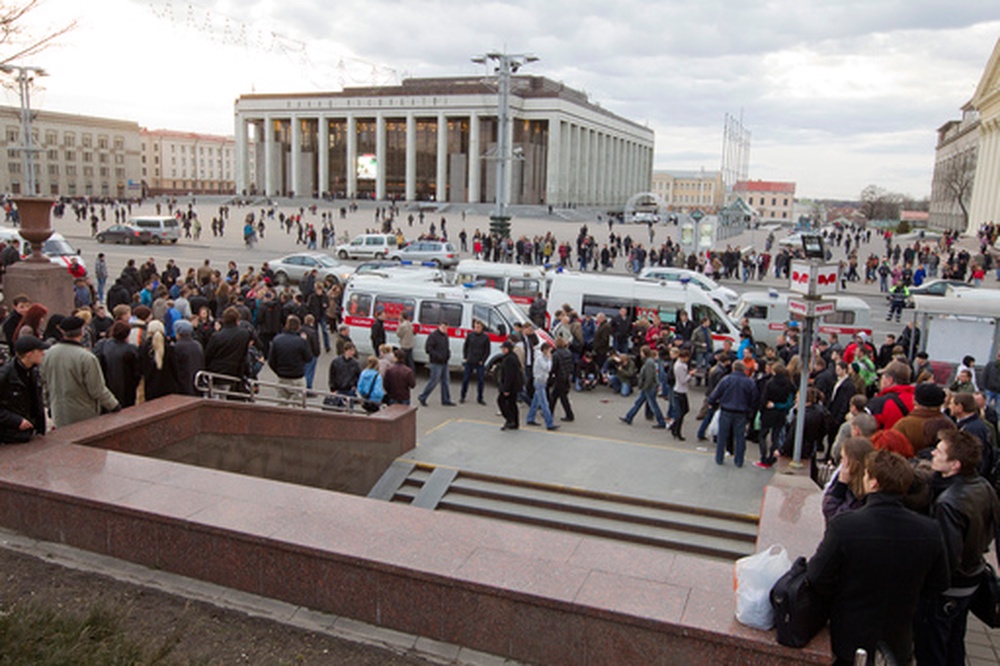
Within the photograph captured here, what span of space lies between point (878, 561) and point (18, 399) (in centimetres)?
714

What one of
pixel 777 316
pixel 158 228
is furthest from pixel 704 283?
pixel 158 228

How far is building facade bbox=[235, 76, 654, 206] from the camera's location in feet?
313

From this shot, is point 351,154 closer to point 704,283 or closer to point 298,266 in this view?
point 298,266

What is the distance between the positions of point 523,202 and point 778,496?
97.2 meters

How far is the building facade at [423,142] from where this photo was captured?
313 feet

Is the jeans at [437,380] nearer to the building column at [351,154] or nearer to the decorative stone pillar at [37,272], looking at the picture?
the decorative stone pillar at [37,272]

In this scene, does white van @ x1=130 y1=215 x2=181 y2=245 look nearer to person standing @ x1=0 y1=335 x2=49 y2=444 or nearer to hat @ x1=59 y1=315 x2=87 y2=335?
hat @ x1=59 y1=315 x2=87 y2=335

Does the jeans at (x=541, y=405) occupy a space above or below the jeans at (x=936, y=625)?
below

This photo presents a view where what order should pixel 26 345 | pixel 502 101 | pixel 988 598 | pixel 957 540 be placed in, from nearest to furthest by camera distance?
pixel 957 540 → pixel 988 598 → pixel 26 345 → pixel 502 101

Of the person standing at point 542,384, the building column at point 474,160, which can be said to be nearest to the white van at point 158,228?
the person standing at point 542,384

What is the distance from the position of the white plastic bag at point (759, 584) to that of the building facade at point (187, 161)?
157 m

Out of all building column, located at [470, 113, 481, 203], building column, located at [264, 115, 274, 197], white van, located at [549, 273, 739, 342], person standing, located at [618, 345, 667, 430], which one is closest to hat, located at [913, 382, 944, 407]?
person standing, located at [618, 345, 667, 430]

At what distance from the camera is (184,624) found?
4.80 meters

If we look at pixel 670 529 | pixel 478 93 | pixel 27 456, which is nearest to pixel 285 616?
pixel 27 456
